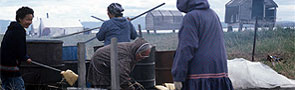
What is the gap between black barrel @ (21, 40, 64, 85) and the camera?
633cm

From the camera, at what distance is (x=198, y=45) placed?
3.46 meters

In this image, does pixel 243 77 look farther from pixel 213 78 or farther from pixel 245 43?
pixel 245 43

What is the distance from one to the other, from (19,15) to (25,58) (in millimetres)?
533

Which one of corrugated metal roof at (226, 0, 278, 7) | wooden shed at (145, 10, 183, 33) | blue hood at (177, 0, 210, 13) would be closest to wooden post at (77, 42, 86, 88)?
blue hood at (177, 0, 210, 13)

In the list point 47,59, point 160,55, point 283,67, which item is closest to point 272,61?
point 283,67

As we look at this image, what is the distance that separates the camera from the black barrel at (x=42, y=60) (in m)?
6.33

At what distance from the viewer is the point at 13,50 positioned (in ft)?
16.4

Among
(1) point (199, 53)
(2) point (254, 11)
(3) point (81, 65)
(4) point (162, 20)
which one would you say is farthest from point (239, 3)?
(1) point (199, 53)

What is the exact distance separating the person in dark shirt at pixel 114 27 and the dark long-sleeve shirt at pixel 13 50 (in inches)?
53.4

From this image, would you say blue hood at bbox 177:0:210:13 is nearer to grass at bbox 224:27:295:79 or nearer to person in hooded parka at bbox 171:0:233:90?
person in hooded parka at bbox 171:0:233:90

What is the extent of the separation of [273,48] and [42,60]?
421 inches

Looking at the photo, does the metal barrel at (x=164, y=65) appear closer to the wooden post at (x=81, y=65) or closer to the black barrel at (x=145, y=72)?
the black barrel at (x=145, y=72)

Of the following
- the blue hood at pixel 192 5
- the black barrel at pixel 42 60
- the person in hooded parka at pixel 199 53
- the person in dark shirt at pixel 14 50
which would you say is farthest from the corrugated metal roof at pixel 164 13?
the person in hooded parka at pixel 199 53

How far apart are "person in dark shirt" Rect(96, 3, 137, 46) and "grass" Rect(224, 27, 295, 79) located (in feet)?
16.0
